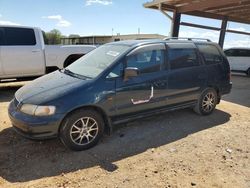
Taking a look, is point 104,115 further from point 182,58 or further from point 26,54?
point 26,54

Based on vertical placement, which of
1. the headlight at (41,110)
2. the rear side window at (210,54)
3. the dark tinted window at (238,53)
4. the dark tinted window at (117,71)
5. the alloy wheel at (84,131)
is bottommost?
the alloy wheel at (84,131)

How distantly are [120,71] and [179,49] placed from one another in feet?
5.35

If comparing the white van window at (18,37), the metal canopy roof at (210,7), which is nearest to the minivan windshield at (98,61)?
the white van window at (18,37)

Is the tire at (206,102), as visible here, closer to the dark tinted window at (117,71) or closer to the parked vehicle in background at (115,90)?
the parked vehicle in background at (115,90)

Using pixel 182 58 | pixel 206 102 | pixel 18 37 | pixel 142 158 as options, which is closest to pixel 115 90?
pixel 142 158

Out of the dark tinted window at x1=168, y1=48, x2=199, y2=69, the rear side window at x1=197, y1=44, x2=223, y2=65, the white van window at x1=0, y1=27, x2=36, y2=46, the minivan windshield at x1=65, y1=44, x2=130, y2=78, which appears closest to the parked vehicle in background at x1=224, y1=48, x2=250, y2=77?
the rear side window at x1=197, y1=44, x2=223, y2=65

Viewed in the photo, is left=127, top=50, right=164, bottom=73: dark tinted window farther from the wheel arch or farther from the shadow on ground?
the shadow on ground

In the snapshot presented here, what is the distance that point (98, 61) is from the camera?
16.0ft

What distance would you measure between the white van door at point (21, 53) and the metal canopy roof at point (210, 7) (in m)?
6.69

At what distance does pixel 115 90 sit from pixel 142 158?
47.4 inches

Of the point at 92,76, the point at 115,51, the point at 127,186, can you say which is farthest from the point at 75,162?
the point at 115,51

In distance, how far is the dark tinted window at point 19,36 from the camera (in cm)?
779

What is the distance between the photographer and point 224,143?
4.69 m

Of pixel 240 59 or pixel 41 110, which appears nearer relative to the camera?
pixel 41 110
